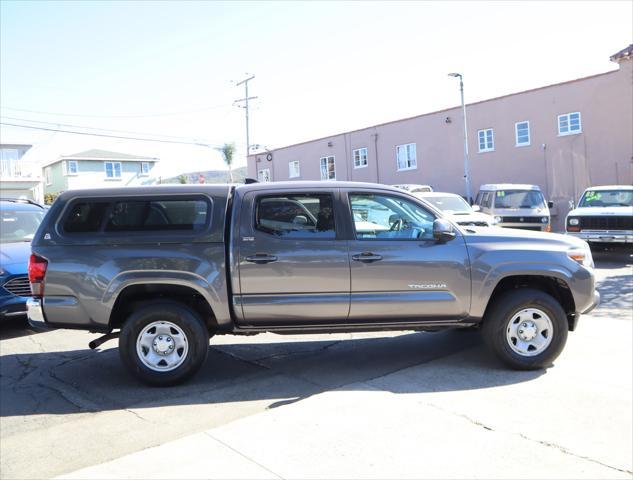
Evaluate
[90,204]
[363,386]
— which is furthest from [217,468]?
[90,204]

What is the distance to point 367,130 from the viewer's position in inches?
1335

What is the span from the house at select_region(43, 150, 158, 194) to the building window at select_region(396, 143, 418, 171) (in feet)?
83.5

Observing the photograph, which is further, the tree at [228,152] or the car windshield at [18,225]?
the tree at [228,152]

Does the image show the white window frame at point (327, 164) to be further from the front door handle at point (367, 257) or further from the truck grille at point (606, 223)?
the front door handle at point (367, 257)

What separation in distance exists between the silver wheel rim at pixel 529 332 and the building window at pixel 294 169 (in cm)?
3423

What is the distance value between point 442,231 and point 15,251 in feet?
20.2

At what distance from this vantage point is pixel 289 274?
17.3 ft

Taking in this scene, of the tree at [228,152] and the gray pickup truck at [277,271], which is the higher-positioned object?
the tree at [228,152]

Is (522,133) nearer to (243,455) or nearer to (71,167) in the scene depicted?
(243,455)

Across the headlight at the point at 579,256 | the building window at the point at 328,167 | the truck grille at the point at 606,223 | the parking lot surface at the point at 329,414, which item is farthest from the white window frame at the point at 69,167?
the headlight at the point at 579,256

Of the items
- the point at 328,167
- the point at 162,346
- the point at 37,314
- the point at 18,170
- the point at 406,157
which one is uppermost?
the point at 18,170

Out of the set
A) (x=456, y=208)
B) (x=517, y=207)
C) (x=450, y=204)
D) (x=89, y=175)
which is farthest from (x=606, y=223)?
(x=89, y=175)

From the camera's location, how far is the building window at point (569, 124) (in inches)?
949

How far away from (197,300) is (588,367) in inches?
153
